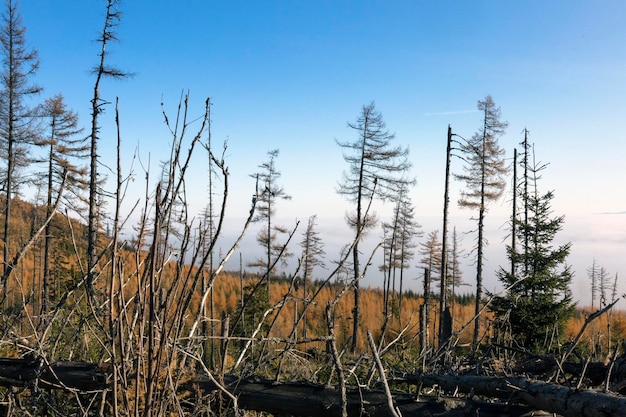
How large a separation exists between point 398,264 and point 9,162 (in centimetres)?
2609

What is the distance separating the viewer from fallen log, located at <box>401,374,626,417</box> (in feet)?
6.37

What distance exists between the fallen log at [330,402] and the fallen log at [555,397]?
180mm

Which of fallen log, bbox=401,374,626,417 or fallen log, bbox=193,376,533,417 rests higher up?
fallen log, bbox=401,374,626,417

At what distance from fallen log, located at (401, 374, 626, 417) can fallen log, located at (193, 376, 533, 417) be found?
0.18 meters

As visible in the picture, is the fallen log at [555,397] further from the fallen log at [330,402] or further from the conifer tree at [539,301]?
the conifer tree at [539,301]

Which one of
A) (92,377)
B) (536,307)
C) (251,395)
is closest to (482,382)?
(251,395)

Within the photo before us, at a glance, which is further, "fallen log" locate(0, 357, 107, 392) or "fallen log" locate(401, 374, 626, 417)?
"fallen log" locate(0, 357, 107, 392)

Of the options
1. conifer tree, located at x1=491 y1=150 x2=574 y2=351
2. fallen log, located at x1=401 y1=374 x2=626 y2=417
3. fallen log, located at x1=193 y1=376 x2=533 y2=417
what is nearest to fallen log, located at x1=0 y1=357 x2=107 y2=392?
fallen log, located at x1=193 y1=376 x2=533 y2=417

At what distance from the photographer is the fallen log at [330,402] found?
264cm

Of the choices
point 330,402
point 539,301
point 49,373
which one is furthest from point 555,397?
point 539,301

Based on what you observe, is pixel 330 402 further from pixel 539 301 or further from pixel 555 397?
pixel 539 301

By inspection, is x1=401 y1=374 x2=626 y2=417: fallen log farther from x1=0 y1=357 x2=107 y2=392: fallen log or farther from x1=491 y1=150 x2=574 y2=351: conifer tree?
x1=491 y1=150 x2=574 y2=351: conifer tree

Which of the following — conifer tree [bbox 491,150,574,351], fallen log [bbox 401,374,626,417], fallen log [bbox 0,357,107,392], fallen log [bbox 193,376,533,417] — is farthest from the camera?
conifer tree [bbox 491,150,574,351]

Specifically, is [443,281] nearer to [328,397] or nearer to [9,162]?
[328,397]
